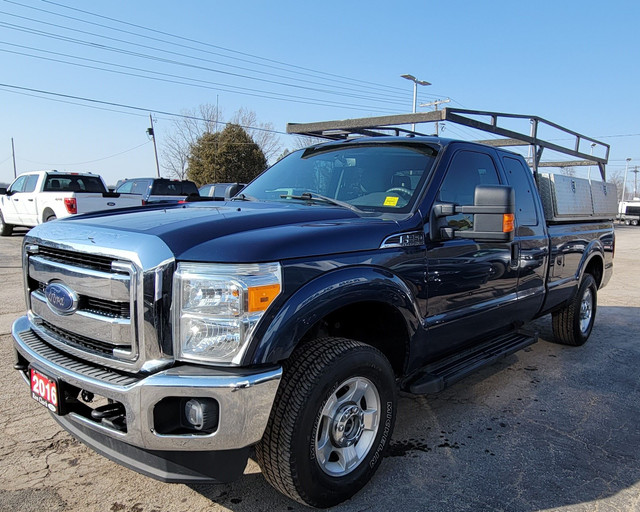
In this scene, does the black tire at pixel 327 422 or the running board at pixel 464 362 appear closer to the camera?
the black tire at pixel 327 422

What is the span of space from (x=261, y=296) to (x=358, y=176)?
5.39 feet

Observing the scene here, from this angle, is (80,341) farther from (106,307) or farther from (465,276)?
(465,276)

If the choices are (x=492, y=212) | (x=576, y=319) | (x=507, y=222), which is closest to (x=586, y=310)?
(x=576, y=319)

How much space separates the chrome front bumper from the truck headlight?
0.28 feet

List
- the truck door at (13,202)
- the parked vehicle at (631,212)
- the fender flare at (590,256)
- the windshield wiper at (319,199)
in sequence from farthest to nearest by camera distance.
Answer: the parked vehicle at (631,212) → the truck door at (13,202) → the fender flare at (590,256) → the windshield wiper at (319,199)

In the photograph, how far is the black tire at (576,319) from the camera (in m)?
5.27

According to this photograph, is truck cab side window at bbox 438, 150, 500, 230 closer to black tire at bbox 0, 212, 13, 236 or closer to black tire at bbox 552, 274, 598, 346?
black tire at bbox 552, 274, 598, 346

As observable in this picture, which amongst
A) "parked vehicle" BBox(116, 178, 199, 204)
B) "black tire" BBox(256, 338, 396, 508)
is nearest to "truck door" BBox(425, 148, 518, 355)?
"black tire" BBox(256, 338, 396, 508)

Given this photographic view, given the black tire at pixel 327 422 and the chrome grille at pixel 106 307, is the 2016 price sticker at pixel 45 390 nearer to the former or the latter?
the chrome grille at pixel 106 307

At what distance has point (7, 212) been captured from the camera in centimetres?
1454

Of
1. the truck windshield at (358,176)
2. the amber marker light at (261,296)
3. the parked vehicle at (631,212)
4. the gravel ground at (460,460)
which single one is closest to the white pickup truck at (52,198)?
the gravel ground at (460,460)

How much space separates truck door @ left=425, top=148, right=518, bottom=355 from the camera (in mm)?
3096

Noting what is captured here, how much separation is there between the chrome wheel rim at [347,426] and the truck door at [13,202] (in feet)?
45.9

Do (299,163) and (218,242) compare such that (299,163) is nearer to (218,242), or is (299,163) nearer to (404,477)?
(218,242)
